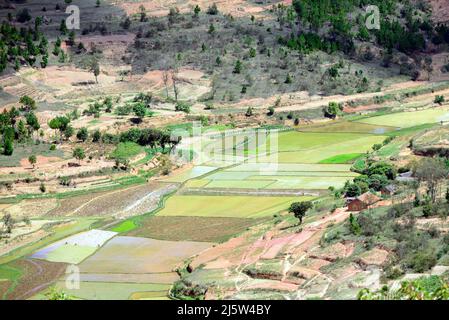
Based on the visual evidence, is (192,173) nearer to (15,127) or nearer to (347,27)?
(15,127)

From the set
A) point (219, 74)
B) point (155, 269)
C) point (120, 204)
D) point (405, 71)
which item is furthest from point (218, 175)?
point (405, 71)

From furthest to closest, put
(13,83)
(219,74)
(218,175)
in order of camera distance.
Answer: (219,74), (13,83), (218,175)

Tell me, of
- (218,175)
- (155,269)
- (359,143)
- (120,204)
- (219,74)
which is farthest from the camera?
(219,74)

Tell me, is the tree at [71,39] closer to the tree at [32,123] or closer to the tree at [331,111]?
the tree at [32,123]

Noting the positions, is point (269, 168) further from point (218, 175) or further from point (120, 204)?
point (120, 204)

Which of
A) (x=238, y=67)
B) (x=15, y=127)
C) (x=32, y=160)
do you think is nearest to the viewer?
(x=32, y=160)

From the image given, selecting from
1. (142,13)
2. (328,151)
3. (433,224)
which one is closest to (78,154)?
(328,151)

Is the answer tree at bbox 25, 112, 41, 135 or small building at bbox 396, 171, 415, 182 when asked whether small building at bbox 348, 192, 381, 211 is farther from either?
tree at bbox 25, 112, 41, 135
